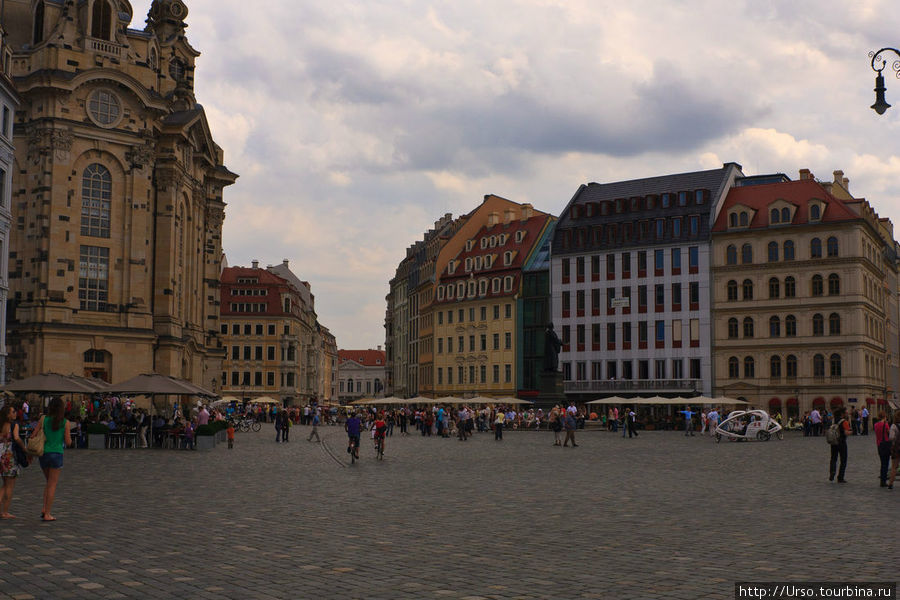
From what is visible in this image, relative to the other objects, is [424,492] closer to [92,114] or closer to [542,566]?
[542,566]

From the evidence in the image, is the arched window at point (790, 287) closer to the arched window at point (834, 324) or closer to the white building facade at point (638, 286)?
the arched window at point (834, 324)

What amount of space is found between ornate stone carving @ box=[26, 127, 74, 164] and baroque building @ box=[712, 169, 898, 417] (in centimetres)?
5104

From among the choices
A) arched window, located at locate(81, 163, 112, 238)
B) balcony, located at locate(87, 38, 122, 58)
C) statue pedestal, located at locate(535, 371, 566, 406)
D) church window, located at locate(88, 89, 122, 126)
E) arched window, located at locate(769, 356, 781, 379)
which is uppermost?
balcony, located at locate(87, 38, 122, 58)

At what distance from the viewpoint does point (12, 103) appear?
46.9 m

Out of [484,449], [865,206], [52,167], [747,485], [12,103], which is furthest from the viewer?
[865,206]

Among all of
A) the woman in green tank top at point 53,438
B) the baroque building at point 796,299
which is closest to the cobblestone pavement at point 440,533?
the woman in green tank top at point 53,438

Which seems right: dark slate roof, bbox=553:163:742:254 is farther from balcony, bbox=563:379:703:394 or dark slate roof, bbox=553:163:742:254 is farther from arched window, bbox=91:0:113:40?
arched window, bbox=91:0:113:40

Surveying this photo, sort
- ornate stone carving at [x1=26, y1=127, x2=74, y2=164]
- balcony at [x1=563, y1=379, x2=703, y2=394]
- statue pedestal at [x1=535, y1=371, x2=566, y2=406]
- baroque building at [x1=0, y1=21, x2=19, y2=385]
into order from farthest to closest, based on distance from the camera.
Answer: balcony at [x1=563, y1=379, x2=703, y2=394] < statue pedestal at [x1=535, y1=371, x2=566, y2=406] < ornate stone carving at [x1=26, y1=127, x2=74, y2=164] < baroque building at [x1=0, y1=21, x2=19, y2=385]

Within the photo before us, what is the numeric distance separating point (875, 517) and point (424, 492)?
8.52 metres

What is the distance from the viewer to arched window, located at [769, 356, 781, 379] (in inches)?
3265

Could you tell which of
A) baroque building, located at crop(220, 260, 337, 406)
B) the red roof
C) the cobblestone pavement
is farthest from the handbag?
baroque building, located at crop(220, 260, 337, 406)

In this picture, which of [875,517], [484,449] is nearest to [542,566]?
[875,517]

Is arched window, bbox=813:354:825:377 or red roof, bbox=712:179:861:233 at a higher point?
red roof, bbox=712:179:861:233

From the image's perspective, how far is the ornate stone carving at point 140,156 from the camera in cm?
6306
